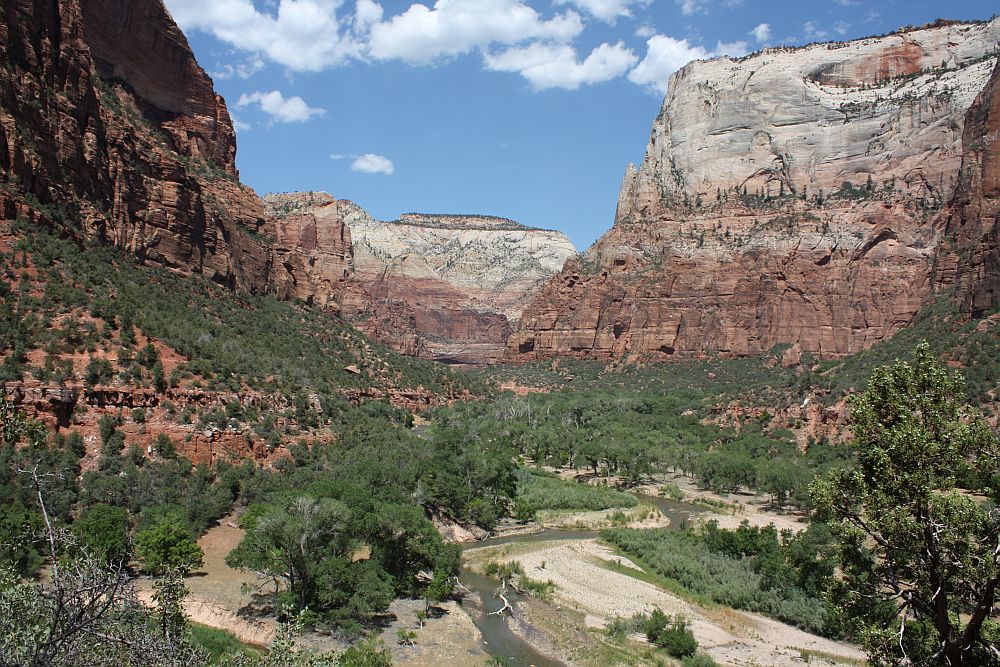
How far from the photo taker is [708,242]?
119 m

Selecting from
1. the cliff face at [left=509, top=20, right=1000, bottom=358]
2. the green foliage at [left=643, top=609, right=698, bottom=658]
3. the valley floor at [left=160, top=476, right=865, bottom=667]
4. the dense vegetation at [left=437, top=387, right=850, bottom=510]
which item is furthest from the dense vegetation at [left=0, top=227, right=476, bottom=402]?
the cliff face at [left=509, top=20, right=1000, bottom=358]

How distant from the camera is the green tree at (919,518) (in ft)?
35.2

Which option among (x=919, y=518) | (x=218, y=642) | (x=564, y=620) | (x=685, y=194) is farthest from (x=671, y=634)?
(x=685, y=194)

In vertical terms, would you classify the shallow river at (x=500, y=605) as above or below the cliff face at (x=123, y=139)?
below

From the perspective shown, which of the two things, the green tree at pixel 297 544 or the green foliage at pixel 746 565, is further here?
the green foliage at pixel 746 565

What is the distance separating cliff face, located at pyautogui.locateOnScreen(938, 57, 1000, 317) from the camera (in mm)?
63438

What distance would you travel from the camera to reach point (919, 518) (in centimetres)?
1116

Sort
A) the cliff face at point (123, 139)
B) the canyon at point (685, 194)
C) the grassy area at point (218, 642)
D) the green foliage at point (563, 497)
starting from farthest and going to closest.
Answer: the green foliage at point (563, 497) → the canyon at point (685, 194) → the cliff face at point (123, 139) → the grassy area at point (218, 642)

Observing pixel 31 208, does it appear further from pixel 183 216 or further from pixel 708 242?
pixel 708 242

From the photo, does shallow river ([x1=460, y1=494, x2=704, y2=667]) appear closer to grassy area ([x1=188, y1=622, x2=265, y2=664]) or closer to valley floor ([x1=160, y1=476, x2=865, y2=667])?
valley floor ([x1=160, y1=476, x2=865, y2=667])

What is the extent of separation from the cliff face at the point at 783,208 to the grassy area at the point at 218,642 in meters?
96.3

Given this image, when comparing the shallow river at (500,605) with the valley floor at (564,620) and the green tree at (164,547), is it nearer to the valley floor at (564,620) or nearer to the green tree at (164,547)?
the valley floor at (564,620)

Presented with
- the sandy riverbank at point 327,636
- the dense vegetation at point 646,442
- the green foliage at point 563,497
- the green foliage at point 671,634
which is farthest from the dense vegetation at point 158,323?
Answer: the green foliage at point 671,634

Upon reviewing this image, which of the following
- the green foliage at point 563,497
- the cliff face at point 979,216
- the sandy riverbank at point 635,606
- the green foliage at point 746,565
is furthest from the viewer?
the cliff face at point 979,216
